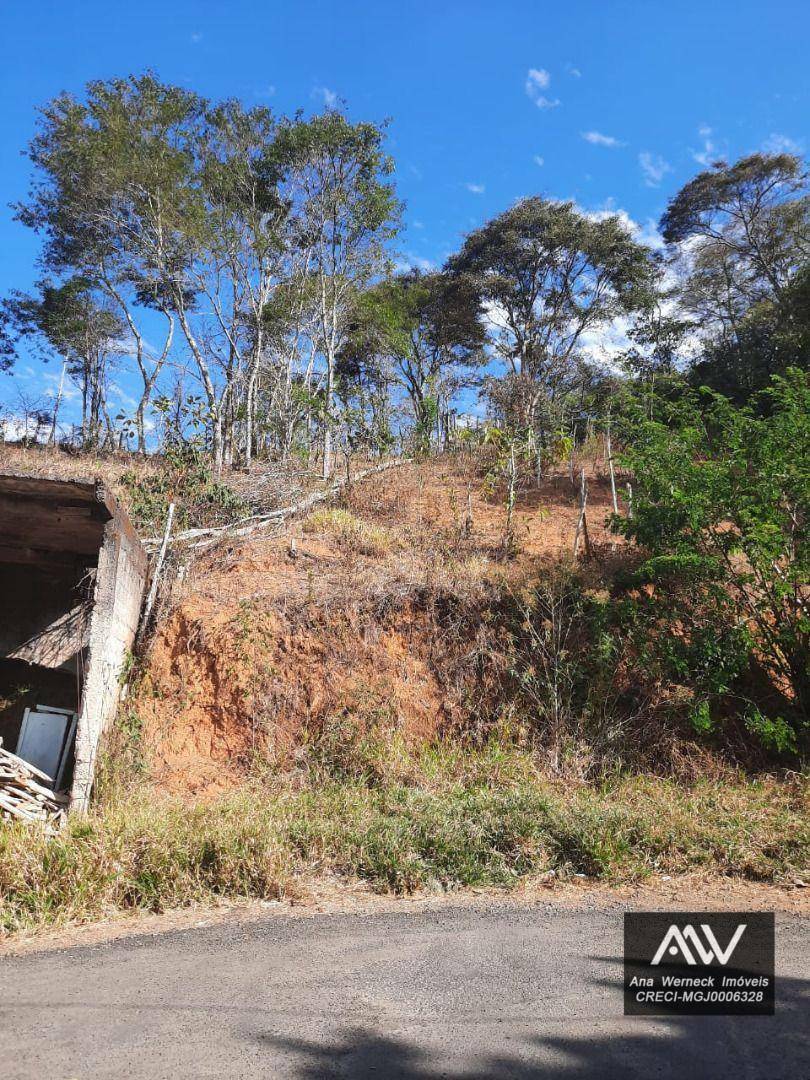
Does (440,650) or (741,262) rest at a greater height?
(741,262)

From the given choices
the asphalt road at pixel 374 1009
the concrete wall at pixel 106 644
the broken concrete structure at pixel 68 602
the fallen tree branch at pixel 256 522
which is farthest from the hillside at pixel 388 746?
→ the asphalt road at pixel 374 1009

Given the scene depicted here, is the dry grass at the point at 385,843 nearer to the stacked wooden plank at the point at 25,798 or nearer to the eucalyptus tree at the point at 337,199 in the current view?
the stacked wooden plank at the point at 25,798

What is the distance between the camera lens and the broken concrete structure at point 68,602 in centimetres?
664

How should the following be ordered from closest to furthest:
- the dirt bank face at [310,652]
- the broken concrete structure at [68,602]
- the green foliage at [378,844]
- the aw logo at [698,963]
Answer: the aw logo at [698,963]
the green foliage at [378,844]
the broken concrete structure at [68,602]
the dirt bank face at [310,652]

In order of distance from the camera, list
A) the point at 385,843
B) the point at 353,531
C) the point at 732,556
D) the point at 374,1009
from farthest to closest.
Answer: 1. the point at 353,531
2. the point at 732,556
3. the point at 385,843
4. the point at 374,1009

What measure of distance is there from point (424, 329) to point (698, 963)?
77.6 ft

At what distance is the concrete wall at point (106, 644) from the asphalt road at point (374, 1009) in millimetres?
2150

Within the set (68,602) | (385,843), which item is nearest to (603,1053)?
(385,843)

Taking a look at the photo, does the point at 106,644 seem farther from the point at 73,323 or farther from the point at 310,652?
the point at 73,323

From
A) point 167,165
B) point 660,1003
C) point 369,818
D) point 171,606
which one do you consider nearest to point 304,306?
point 167,165

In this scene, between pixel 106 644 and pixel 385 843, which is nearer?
pixel 385 843

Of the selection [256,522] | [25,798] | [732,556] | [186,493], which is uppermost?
[186,493]

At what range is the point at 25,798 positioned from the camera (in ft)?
19.6

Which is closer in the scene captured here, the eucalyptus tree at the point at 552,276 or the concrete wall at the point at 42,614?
the concrete wall at the point at 42,614
